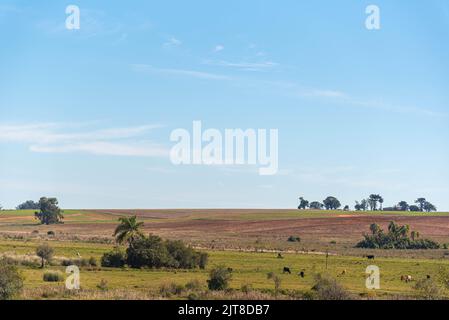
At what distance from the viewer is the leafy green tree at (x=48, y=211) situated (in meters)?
192

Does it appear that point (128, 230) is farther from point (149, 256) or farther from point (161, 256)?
point (161, 256)

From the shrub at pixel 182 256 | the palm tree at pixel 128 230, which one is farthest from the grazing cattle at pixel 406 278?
the palm tree at pixel 128 230

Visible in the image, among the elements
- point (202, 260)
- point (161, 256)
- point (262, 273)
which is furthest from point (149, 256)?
point (262, 273)

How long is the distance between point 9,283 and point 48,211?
156784 millimetres

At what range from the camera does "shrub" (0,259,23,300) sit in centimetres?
3981

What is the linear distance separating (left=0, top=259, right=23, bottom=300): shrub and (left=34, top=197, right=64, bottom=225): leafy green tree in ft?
506

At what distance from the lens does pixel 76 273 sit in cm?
5159

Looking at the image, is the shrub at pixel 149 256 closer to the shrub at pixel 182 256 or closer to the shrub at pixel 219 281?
the shrub at pixel 182 256

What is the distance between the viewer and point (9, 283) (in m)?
40.8

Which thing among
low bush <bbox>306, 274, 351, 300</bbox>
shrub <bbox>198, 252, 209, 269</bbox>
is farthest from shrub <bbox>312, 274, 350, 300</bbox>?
shrub <bbox>198, 252, 209, 269</bbox>

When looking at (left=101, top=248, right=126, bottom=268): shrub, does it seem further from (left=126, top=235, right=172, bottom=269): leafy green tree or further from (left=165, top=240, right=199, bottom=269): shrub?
(left=165, top=240, right=199, bottom=269): shrub
